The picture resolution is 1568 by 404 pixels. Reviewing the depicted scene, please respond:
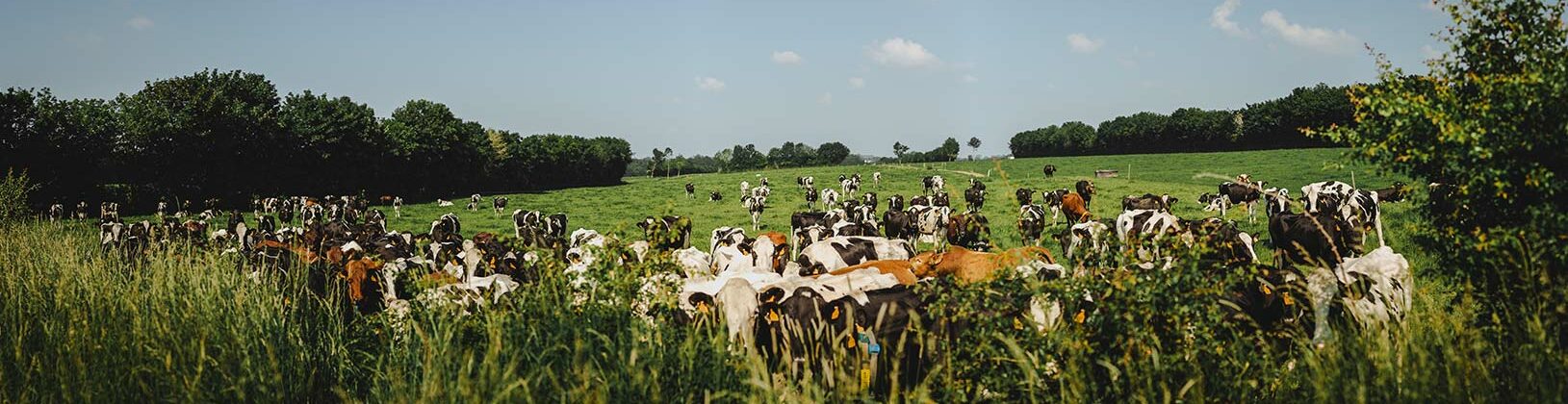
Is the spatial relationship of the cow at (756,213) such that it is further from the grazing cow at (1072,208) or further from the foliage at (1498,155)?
the foliage at (1498,155)

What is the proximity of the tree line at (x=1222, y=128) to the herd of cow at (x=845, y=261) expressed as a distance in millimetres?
66864

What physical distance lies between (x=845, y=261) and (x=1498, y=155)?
9.92m

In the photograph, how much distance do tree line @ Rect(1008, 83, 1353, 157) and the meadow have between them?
8082 cm

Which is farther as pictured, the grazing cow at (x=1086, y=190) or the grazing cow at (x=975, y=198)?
the grazing cow at (x=975, y=198)

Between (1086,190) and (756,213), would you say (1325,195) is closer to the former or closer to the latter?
(1086,190)

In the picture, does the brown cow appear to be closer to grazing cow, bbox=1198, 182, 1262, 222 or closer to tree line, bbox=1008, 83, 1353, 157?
grazing cow, bbox=1198, 182, 1262, 222

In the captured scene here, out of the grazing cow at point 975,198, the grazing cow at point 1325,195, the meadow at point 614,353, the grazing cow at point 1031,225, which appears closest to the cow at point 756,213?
the grazing cow at point 975,198

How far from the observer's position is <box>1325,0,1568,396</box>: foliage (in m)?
4.45

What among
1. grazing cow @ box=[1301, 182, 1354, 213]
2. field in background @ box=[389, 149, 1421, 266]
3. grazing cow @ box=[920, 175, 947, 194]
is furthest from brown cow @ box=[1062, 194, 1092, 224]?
grazing cow @ box=[920, 175, 947, 194]

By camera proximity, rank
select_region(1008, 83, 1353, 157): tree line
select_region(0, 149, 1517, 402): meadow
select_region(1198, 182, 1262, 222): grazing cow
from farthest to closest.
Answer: select_region(1008, 83, 1353, 157): tree line < select_region(1198, 182, 1262, 222): grazing cow < select_region(0, 149, 1517, 402): meadow

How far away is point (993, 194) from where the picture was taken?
120ft

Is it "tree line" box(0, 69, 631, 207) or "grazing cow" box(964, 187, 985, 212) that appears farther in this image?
"tree line" box(0, 69, 631, 207)

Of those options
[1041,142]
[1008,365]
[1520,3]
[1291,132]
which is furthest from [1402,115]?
[1041,142]

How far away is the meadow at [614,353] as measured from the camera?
14.1 feet
